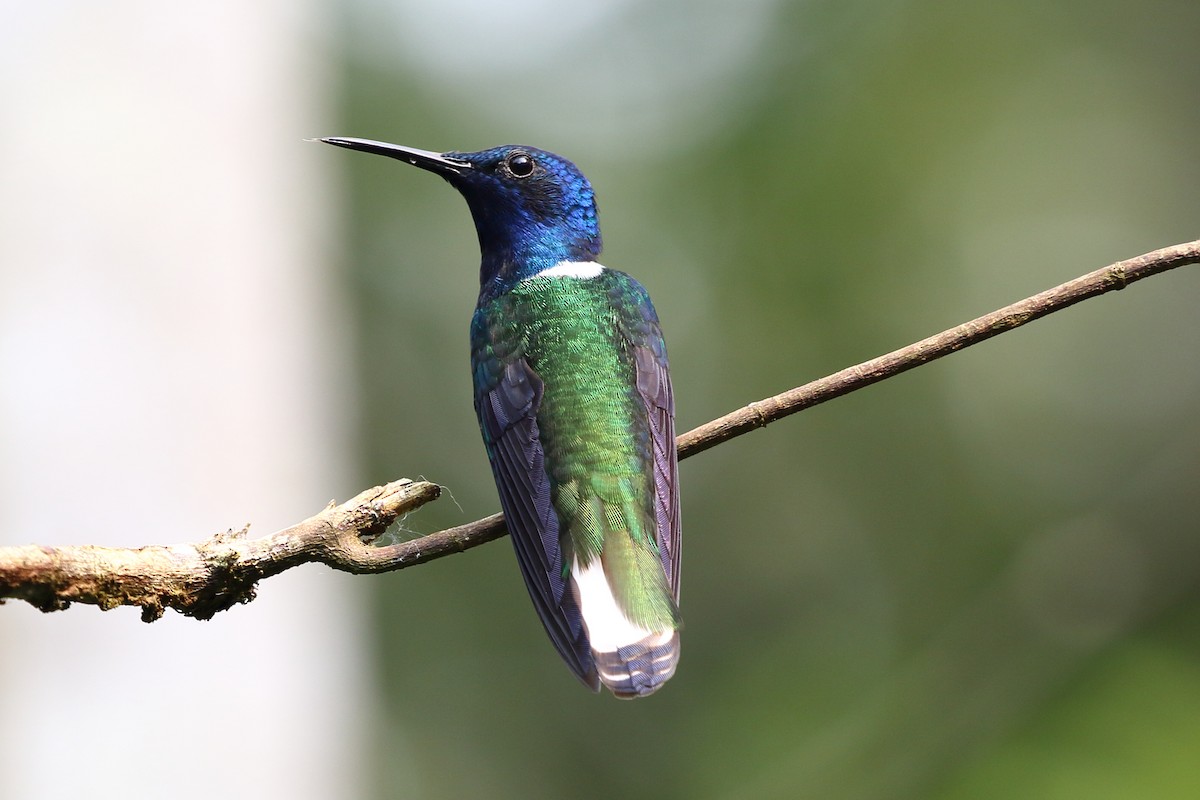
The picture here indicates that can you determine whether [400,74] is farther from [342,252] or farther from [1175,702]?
[1175,702]

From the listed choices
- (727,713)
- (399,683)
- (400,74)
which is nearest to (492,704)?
(399,683)

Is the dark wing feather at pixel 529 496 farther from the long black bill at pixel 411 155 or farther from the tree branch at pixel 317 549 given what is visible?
the long black bill at pixel 411 155

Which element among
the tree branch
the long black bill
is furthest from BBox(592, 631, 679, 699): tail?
the long black bill

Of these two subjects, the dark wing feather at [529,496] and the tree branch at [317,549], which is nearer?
the tree branch at [317,549]

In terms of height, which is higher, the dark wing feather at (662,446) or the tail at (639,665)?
the dark wing feather at (662,446)

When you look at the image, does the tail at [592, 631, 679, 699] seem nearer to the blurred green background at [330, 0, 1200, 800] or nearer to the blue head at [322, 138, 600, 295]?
the blue head at [322, 138, 600, 295]

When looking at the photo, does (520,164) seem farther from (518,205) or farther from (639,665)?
(639,665)

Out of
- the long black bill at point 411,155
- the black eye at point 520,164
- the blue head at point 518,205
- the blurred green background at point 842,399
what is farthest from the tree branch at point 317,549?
the blurred green background at point 842,399

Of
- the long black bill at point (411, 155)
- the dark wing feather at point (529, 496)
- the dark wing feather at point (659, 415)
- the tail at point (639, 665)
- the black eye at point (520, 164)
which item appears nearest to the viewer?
the tail at point (639, 665)
